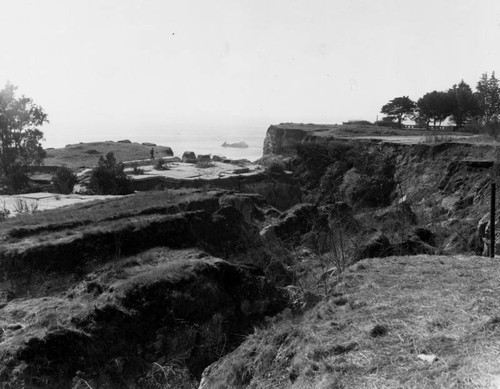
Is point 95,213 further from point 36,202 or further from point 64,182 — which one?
point 64,182

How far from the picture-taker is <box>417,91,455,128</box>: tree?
150ft

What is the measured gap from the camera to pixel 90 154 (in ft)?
140

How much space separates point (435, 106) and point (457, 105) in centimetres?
195

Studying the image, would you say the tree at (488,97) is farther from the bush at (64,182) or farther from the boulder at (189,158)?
the bush at (64,182)

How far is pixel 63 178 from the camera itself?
77.7ft

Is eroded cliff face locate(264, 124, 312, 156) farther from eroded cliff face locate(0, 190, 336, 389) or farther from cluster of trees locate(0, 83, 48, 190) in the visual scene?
eroded cliff face locate(0, 190, 336, 389)

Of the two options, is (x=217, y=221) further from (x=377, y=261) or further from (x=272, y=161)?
(x=272, y=161)

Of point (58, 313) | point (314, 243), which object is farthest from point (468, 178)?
point (58, 313)

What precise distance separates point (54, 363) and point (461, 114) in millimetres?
45227

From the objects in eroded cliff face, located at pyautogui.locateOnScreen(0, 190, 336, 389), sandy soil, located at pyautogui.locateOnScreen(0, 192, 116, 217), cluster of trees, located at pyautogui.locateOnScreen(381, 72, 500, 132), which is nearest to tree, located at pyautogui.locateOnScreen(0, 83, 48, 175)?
sandy soil, located at pyautogui.locateOnScreen(0, 192, 116, 217)

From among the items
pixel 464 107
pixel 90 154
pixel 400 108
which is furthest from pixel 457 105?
pixel 90 154

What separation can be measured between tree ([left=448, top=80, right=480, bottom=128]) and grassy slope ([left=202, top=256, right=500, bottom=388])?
42.3 metres

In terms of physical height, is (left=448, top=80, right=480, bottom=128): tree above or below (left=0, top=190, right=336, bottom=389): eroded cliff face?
above

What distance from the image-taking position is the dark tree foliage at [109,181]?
74.2 ft
